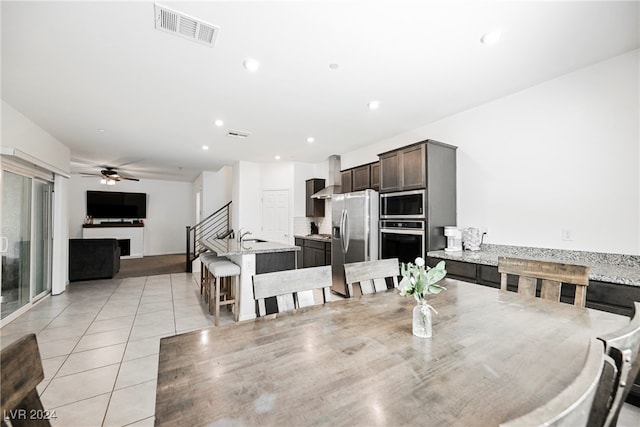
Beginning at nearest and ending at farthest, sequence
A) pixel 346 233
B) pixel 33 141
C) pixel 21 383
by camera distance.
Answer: pixel 21 383, pixel 33 141, pixel 346 233

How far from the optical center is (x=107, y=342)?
290 cm

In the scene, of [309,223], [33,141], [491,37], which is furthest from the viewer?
[309,223]

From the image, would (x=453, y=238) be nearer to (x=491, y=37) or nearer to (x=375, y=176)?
(x=375, y=176)

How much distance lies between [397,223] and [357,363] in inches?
120

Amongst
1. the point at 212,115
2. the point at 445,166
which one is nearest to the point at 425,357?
the point at 445,166

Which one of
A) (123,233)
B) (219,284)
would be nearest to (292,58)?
(219,284)

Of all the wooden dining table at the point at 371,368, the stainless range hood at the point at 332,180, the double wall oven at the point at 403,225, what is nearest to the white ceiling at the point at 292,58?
the double wall oven at the point at 403,225

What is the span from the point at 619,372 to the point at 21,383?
1513 mm

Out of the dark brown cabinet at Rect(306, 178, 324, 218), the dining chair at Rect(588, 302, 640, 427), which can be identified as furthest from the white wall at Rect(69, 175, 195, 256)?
the dining chair at Rect(588, 302, 640, 427)

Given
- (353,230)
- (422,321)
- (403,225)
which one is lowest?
(422,321)

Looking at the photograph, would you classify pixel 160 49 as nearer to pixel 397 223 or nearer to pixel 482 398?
pixel 482 398

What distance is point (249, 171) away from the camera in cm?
666

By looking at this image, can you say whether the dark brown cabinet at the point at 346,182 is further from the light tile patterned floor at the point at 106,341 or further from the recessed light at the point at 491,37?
the recessed light at the point at 491,37

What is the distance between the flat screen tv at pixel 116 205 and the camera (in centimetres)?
886
